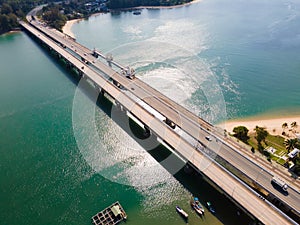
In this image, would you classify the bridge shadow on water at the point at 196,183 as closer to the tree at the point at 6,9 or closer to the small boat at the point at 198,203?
the small boat at the point at 198,203

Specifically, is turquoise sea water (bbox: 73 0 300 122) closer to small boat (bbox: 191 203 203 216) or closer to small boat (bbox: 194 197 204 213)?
small boat (bbox: 194 197 204 213)

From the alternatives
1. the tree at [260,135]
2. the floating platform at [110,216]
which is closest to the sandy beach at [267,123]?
the tree at [260,135]

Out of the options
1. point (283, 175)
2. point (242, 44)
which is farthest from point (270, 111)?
point (242, 44)

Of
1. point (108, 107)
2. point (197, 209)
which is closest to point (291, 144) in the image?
point (197, 209)

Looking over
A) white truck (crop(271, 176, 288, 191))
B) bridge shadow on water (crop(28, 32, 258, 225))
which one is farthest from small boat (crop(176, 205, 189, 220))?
white truck (crop(271, 176, 288, 191))

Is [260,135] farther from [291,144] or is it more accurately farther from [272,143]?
[291,144]
